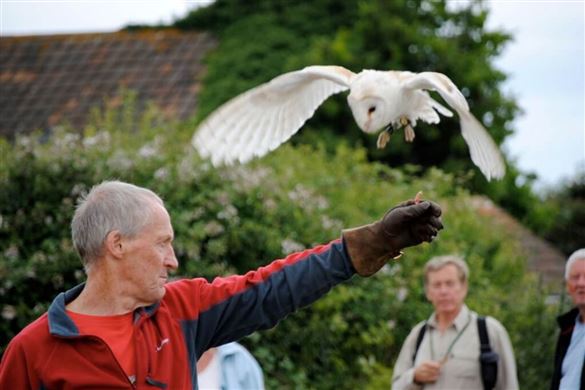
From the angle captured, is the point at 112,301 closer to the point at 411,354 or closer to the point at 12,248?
the point at 411,354

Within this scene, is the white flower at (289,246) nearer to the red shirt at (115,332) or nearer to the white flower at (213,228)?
Result: the white flower at (213,228)

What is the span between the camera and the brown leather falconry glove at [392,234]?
309 centimetres

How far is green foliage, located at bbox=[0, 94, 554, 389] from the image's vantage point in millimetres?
6738

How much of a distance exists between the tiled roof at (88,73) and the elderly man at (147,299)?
1017cm

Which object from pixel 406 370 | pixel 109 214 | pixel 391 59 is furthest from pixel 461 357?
pixel 391 59

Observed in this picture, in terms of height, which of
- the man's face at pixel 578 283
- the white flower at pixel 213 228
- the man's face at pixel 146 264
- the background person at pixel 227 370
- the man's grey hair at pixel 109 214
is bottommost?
the background person at pixel 227 370

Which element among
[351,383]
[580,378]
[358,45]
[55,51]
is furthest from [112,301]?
[55,51]

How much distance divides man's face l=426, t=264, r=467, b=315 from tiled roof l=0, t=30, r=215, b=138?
26.6 ft

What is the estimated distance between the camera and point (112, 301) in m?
3.09

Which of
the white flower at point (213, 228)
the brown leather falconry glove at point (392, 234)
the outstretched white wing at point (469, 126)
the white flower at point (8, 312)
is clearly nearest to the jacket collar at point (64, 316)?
the brown leather falconry glove at point (392, 234)

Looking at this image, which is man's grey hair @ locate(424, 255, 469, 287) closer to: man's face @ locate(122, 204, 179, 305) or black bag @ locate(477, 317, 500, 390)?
black bag @ locate(477, 317, 500, 390)

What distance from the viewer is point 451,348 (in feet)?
17.9

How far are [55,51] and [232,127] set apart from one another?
39.7ft

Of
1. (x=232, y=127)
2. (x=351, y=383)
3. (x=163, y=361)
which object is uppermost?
(x=232, y=127)
